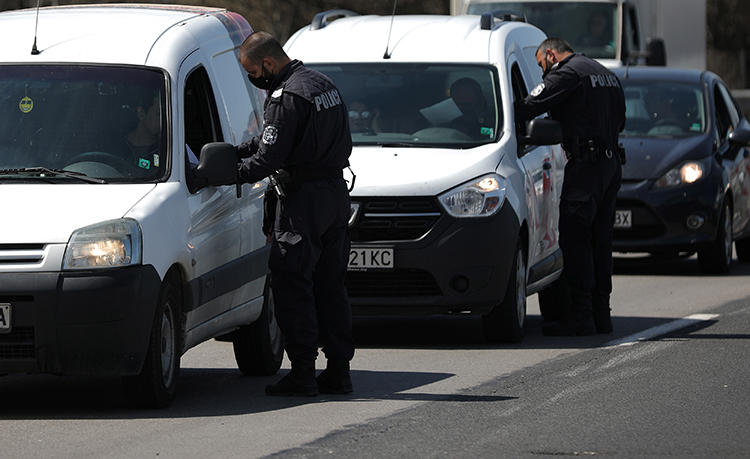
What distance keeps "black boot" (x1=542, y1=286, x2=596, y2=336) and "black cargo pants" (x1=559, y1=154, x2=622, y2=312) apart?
0.4 inches

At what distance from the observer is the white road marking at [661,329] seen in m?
11.2

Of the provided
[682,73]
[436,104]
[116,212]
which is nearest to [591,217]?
[436,104]

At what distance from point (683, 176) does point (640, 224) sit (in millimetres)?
579

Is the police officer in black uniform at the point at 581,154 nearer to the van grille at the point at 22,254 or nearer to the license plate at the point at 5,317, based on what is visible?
the van grille at the point at 22,254

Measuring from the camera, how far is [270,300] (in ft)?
32.9

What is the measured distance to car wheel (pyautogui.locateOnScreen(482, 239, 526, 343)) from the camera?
11.1 meters

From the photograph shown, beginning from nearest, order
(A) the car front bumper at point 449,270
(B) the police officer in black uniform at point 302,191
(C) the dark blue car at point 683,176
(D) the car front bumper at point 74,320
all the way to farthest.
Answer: (D) the car front bumper at point 74,320 < (B) the police officer in black uniform at point 302,191 < (A) the car front bumper at point 449,270 < (C) the dark blue car at point 683,176

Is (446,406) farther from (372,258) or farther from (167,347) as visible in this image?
(372,258)

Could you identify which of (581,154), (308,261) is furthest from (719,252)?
(308,261)

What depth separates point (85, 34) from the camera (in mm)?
8961

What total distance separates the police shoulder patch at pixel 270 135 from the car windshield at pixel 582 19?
48.8ft

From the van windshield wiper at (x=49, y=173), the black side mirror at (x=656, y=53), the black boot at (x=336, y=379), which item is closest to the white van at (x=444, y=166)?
the black boot at (x=336, y=379)

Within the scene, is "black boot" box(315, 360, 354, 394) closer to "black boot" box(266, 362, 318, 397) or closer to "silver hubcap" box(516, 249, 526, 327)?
"black boot" box(266, 362, 318, 397)

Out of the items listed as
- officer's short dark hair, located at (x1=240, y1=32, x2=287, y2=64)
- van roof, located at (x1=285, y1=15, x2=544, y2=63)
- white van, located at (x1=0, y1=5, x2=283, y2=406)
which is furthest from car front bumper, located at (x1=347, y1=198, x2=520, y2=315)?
officer's short dark hair, located at (x1=240, y1=32, x2=287, y2=64)
